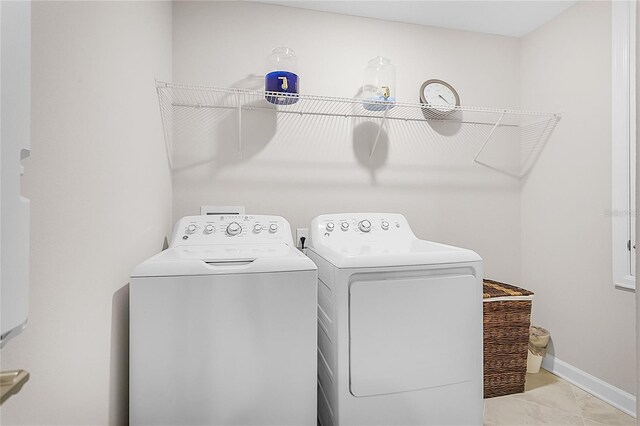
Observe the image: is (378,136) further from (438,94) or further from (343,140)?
(438,94)

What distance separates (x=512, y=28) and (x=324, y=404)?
9.41 feet

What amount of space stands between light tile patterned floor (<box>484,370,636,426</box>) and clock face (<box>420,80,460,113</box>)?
191 cm

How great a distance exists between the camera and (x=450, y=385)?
1.41m

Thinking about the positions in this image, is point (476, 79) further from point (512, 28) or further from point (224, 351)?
point (224, 351)

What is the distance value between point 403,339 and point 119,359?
3.59 feet

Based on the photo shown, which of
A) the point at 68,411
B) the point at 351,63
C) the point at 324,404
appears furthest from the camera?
the point at 351,63

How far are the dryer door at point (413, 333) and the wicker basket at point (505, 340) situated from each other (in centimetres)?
59

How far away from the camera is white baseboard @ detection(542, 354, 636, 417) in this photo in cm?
181

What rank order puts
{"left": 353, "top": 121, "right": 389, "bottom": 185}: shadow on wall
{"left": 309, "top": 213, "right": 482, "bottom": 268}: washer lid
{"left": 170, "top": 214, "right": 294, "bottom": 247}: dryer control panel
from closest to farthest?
{"left": 170, "top": 214, "right": 294, "bottom": 247}: dryer control panel < {"left": 309, "top": 213, "right": 482, "bottom": 268}: washer lid < {"left": 353, "top": 121, "right": 389, "bottom": 185}: shadow on wall

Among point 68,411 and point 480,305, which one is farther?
point 480,305

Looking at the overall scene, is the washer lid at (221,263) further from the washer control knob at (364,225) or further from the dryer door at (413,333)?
the washer control knob at (364,225)

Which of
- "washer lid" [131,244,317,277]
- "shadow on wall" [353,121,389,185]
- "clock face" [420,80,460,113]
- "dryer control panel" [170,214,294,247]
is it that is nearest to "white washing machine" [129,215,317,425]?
"washer lid" [131,244,317,277]

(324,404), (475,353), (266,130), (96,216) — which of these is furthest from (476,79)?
(96,216)

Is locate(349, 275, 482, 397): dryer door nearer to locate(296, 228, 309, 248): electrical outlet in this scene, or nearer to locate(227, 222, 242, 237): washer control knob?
locate(227, 222, 242, 237): washer control knob
